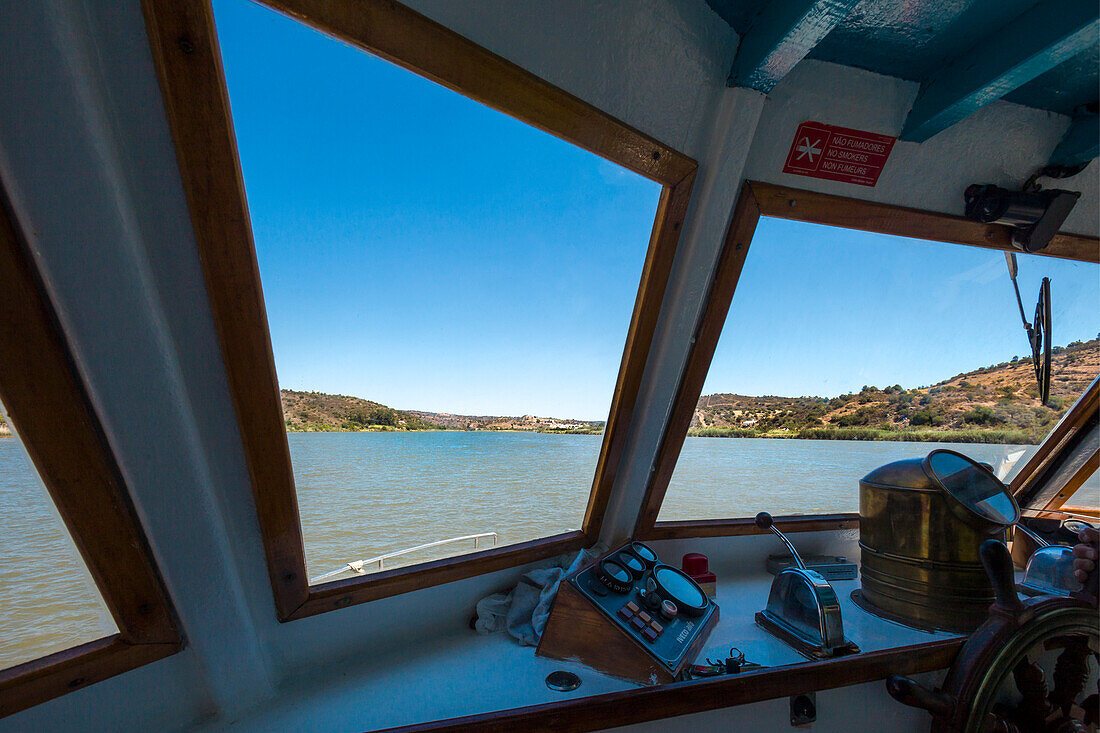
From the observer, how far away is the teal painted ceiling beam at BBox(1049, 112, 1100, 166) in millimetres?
1575

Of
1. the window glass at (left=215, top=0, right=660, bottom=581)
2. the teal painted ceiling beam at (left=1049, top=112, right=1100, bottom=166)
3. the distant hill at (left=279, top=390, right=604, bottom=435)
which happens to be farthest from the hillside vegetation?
the teal painted ceiling beam at (left=1049, top=112, right=1100, bottom=166)

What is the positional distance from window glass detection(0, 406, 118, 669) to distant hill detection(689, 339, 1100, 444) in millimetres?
1680

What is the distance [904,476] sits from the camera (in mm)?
1451

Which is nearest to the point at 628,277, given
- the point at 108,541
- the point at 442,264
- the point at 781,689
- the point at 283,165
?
the point at 442,264

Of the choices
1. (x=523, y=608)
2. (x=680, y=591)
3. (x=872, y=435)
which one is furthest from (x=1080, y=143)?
(x=523, y=608)

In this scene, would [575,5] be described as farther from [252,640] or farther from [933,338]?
[933,338]

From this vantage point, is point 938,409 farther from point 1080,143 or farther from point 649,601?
point 649,601

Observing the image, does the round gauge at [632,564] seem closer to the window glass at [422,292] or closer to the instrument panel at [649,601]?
the instrument panel at [649,601]

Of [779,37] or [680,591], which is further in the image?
[680,591]

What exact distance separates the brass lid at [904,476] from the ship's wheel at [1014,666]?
42 centimetres

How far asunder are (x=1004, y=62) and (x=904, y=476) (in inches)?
44.8

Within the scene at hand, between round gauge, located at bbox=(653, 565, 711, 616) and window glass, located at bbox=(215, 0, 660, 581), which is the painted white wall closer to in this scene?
window glass, located at bbox=(215, 0, 660, 581)

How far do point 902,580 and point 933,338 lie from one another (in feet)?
3.87

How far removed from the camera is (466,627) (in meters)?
1.39
